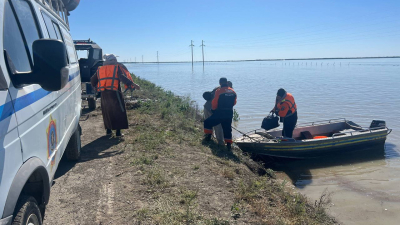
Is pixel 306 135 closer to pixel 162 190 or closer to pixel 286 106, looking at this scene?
pixel 286 106

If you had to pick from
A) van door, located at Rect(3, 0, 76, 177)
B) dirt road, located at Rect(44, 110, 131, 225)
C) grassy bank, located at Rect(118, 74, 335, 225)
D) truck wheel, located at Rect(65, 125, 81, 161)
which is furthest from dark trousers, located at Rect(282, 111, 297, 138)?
van door, located at Rect(3, 0, 76, 177)

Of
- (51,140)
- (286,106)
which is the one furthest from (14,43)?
(286,106)

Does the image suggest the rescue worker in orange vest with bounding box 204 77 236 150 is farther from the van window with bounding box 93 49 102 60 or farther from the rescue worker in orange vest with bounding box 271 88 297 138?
the van window with bounding box 93 49 102 60

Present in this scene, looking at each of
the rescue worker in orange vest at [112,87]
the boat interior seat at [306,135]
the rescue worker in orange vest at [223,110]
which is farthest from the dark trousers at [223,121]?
the boat interior seat at [306,135]

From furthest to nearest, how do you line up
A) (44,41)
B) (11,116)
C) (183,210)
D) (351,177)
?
(351,177)
(183,210)
(44,41)
(11,116)

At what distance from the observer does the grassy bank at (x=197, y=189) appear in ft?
13.7

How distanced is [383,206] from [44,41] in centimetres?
768

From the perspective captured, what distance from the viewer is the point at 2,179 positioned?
185cm

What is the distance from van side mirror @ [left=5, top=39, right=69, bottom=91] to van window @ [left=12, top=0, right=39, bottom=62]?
0.61 metres

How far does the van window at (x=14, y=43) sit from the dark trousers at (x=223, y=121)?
593 centimetres

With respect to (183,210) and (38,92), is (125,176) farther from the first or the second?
(38,92)

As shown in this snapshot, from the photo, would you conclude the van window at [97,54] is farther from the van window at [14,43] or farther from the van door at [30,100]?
the van window at [14,43]

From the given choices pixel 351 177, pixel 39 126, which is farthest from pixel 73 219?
pixel 351 177

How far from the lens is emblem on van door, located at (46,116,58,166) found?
3045 mm
